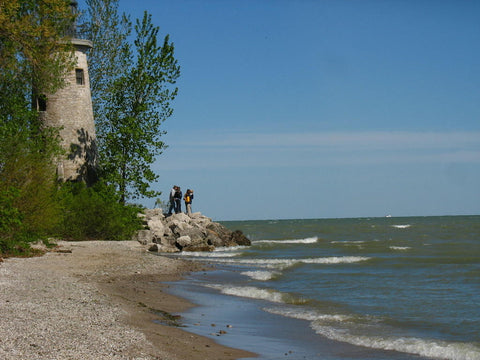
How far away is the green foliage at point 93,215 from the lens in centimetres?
2541

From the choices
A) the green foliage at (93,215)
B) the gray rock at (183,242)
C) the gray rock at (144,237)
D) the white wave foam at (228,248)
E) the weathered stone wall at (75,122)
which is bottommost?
the white wave foam at (228,248)

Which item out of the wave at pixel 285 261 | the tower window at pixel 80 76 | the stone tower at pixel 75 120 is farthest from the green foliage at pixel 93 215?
the tower window at pixel 80 76

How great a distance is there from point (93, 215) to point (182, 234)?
6573mm

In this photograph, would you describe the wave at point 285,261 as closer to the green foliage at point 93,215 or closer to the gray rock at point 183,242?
the green foliage at point 93,215

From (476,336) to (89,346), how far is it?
23.0 ft

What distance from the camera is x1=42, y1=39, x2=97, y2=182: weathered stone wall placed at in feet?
97.5

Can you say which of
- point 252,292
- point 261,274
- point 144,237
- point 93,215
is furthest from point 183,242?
point 252,292

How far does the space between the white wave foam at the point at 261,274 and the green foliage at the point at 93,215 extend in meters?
8.22

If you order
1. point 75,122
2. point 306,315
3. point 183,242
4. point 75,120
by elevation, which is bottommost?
point 306,315

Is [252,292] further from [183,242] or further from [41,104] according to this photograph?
[41,104]

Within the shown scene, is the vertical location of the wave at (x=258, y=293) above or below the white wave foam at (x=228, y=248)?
below

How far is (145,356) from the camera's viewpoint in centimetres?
721

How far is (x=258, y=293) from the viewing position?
51.3 ft

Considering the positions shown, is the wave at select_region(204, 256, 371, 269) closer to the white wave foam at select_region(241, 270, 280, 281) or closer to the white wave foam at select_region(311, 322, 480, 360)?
the white wave foam at select_region(241, 270, 280, 281)
